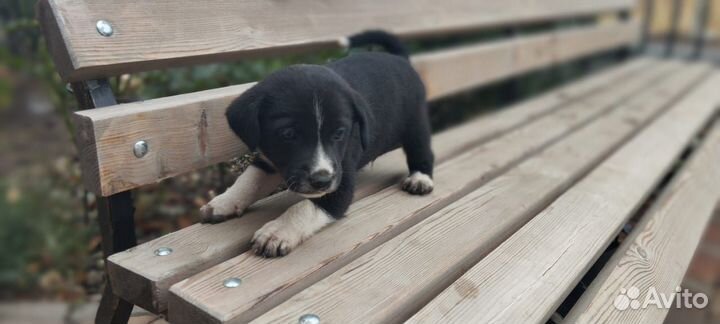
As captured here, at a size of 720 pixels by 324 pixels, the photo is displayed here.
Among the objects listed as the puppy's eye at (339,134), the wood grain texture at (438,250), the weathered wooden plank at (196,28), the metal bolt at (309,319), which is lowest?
the wood grain texture at (438,250)

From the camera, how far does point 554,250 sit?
1870 millimetres

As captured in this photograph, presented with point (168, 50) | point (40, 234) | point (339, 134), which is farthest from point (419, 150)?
point (40, 234)

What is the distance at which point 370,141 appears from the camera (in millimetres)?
2094

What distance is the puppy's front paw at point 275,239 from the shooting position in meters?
1.71

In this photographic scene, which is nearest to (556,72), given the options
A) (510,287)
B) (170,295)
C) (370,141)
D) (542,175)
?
(542,175)

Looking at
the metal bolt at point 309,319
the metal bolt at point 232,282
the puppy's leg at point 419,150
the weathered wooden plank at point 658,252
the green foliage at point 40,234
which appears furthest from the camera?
the green foliage at point 40,234

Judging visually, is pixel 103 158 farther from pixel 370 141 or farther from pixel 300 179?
pixel 370 141

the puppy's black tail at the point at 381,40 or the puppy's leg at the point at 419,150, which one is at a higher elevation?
the puppy's black tail at the point at 381,40

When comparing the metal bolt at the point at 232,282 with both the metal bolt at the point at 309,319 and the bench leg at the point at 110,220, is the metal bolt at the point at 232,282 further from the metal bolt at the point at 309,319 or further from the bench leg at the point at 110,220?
the bench leg at the point at 110,220

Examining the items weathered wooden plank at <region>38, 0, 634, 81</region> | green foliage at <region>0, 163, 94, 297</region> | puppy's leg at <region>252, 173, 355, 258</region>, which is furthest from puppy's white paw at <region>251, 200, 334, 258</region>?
green foliage at <region>0, 163, 94, 297</region>

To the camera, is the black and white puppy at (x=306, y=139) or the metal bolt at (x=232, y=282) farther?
the black and white puppy at (x=306, y=139)

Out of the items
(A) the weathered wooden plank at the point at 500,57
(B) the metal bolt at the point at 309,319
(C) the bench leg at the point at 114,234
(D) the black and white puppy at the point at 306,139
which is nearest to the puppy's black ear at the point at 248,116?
(D) the black and white puppy at the point at 306,139

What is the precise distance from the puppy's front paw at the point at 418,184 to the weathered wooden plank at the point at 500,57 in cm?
92

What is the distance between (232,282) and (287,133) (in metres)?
0.44
